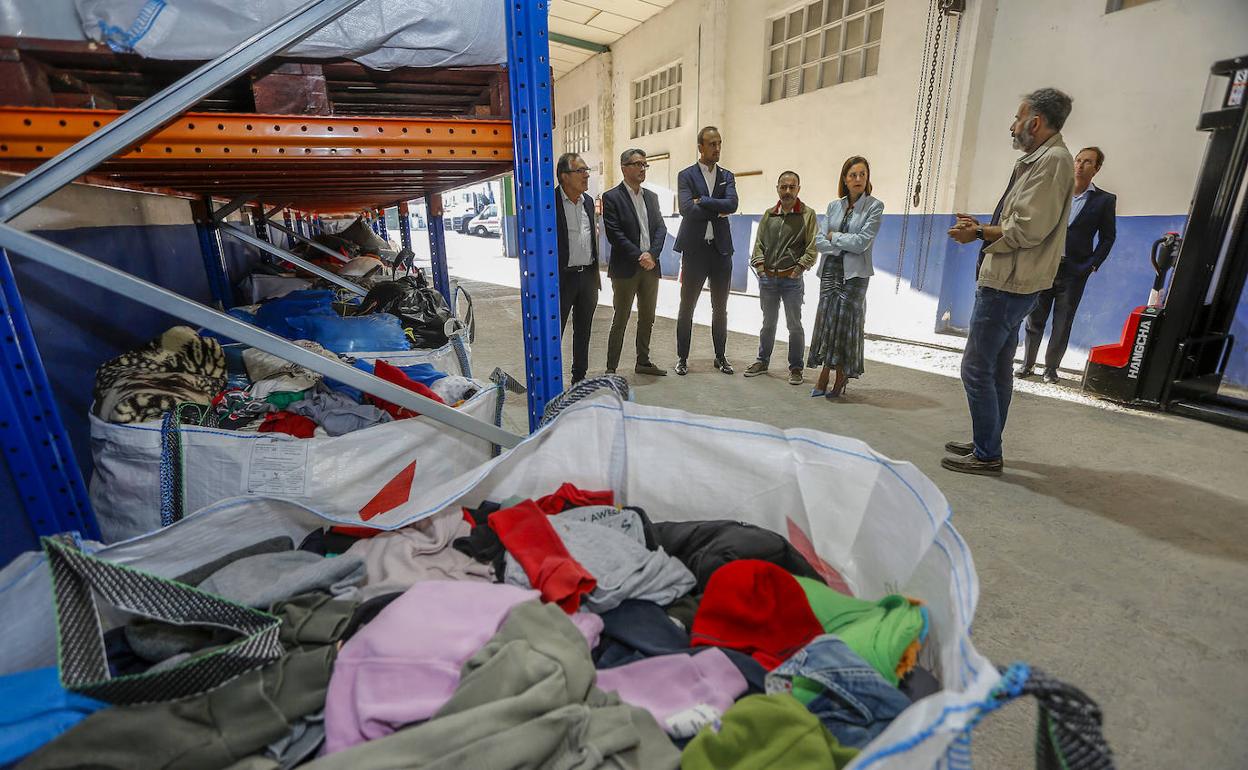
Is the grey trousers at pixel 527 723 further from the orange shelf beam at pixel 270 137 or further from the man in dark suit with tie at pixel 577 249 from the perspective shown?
the man in dark suit with tie at pixel 577 249

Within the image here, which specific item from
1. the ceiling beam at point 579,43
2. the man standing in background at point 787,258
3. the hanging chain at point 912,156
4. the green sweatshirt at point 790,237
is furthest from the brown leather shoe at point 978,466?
the ceiling beam at point 579,43

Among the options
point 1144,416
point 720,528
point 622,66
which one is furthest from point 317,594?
point 622,66

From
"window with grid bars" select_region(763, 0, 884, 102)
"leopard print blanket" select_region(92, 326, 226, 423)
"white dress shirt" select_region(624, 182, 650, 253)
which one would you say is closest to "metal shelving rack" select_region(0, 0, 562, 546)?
"leopard print blanket" select_region(92, 326, 226, 423)

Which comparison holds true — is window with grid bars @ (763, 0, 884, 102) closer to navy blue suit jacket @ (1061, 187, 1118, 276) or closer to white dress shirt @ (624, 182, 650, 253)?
navy blue suit jacket @ (1061, 187, 1118, 276)

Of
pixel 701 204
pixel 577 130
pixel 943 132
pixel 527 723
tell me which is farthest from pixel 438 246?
pixel 577 130

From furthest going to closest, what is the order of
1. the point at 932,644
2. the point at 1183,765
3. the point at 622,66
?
1. the point at 622,66
2. the point at 1183,765
3. the point at 932,644

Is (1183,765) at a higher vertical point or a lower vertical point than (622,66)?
lower

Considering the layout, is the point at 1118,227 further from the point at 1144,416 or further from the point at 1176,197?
the point at 1144,416

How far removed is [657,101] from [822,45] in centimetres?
386

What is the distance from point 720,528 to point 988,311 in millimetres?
1989

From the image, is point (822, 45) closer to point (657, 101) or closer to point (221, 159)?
point (657, 101)

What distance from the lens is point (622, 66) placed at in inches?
424

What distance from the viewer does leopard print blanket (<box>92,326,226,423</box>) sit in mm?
1447

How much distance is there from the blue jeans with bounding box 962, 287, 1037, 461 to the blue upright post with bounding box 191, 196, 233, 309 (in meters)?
4.17
